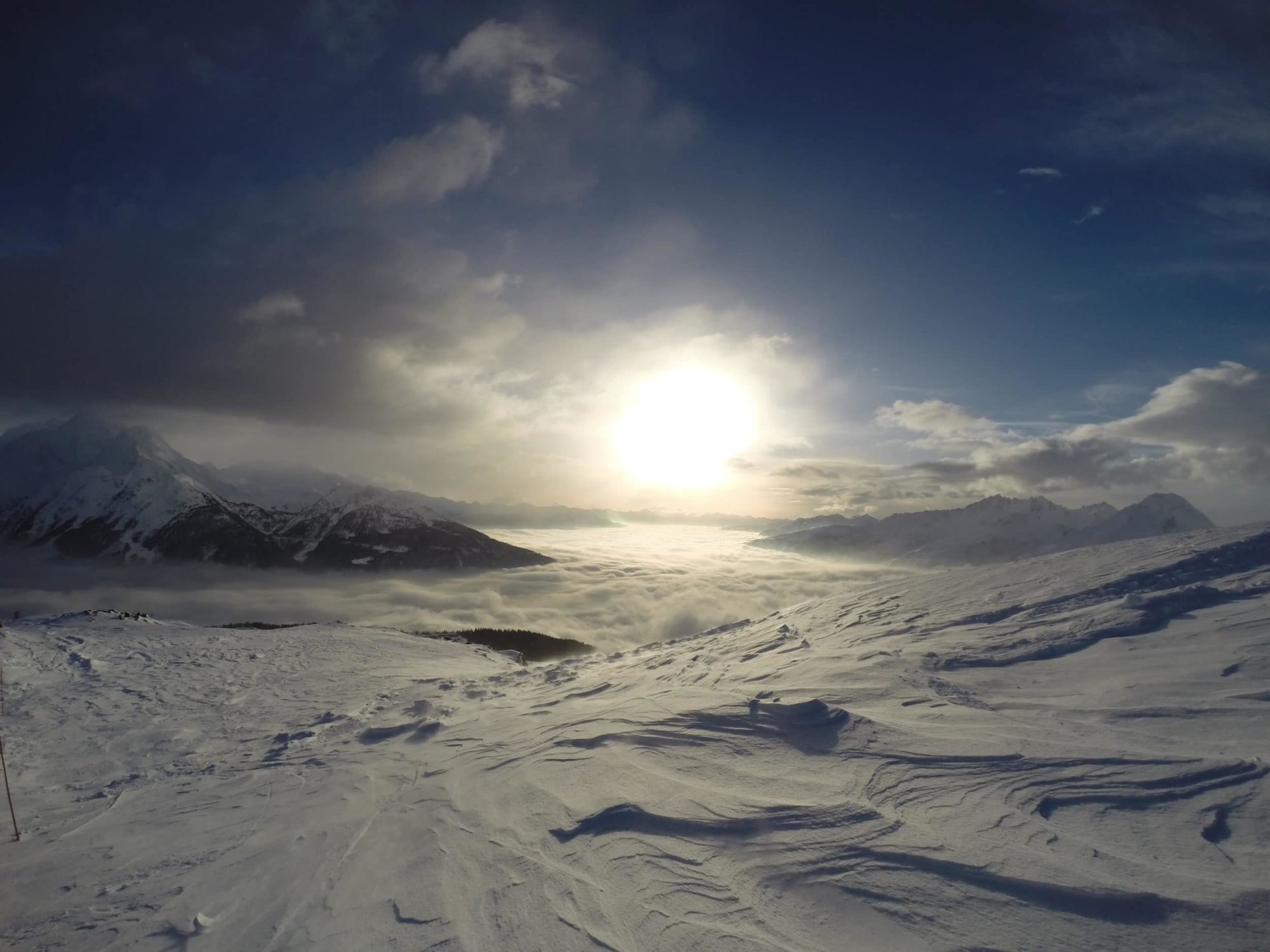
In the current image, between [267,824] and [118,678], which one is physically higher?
[267,824]

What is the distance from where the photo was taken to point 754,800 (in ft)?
24.4

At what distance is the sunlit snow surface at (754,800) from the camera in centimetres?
529

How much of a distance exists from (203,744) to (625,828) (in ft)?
45.6

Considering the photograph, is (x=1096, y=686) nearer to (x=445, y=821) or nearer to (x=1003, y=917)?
(x=1003, y=917)

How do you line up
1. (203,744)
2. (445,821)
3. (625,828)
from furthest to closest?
(203,744)
(445,821)
(625,828)

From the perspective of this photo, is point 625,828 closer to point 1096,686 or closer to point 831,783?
point 831,783

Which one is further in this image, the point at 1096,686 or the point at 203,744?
the point at 203,744

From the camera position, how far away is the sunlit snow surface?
5.29m

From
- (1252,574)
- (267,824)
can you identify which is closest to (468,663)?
(267,824)

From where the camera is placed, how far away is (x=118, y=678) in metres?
20.7

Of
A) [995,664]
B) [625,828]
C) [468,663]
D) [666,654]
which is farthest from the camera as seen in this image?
[468,663]

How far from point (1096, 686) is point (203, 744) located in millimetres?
20322

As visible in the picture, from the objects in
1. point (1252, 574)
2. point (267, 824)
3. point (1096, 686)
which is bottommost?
point (267, 824)

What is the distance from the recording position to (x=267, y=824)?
31.7ft
